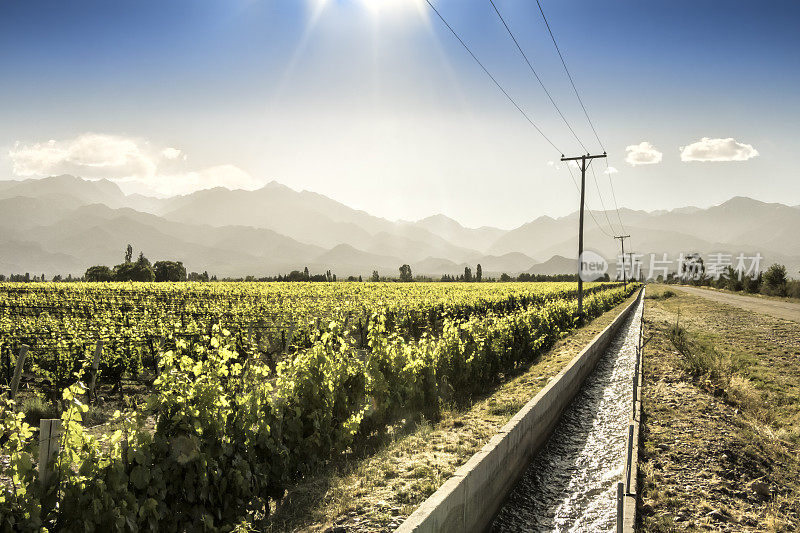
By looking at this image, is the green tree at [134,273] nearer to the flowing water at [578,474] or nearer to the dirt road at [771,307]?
the dirt road at [771,307]

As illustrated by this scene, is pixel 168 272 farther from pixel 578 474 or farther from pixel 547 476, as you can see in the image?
pixel 578 474

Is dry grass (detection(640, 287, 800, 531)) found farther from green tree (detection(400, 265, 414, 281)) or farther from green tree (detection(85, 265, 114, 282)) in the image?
green tree (detection(85, 265, 114, 282))

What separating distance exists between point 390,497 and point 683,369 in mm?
13680

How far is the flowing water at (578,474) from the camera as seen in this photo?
732 cm

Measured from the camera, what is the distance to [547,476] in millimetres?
8961

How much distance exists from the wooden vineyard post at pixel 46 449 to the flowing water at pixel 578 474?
5.56m

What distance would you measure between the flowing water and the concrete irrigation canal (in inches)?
0.6

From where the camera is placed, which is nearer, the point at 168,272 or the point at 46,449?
the point at 46,449

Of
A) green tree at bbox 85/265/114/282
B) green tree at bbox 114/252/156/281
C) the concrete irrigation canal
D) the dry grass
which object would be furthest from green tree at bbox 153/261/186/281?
the concrete irrigation canal

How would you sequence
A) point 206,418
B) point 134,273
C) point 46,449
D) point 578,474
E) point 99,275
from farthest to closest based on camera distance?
point 99,275 → point 134,273 → point 578,474 → point 206,418 → point 46,449

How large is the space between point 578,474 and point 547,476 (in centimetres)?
62

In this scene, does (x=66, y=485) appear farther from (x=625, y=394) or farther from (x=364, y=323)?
(x=364, y=323)

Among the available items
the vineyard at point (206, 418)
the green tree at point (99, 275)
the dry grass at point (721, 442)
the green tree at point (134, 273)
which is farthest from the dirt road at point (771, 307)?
the green tree at point (99, 275)

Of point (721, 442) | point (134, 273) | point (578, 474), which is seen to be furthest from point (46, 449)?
point (134, 273)
